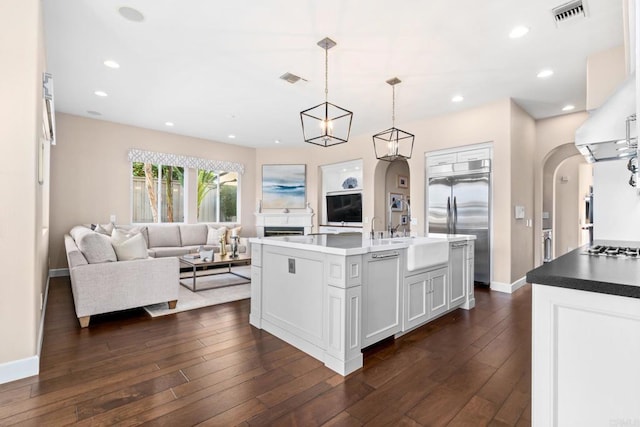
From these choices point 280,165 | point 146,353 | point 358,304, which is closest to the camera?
point 358,304

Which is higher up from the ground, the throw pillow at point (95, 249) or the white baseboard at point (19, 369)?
the throw pillow at point (95, 249)

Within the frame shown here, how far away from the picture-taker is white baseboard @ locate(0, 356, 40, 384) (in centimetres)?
202

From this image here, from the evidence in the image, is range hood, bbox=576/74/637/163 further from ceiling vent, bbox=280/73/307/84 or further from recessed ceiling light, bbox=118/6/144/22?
recessed ceiling light, bbox=118/6/144/22

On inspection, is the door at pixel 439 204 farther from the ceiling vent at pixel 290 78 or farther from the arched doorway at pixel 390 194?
the ceiling vent at pixel 290 78

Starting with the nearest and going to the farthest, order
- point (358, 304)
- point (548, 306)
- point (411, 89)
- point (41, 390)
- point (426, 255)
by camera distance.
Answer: point (548, 306), point (41, 390), point (358, 304), point (426, 255), point (411, 89)

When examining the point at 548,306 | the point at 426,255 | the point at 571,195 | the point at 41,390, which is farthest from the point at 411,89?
the point at 571,195

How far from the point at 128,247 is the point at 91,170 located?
3369 mm

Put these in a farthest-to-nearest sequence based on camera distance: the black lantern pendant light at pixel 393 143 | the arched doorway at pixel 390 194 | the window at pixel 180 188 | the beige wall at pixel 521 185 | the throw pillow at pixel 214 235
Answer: the arched doorway at pixel 390 194 < the window at pixel 180 188 < the throw pillow at pixel 214 235 < the beige wall at pixel 521 185 < the black lantern pendant light at pixel 393 143

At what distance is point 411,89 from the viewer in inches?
169

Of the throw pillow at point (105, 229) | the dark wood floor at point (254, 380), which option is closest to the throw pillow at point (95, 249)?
the dark wood floor at point (254, 380)

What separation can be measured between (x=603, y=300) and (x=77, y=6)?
4000 mm

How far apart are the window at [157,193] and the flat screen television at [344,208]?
345cm

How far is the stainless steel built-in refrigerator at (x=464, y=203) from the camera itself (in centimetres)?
484

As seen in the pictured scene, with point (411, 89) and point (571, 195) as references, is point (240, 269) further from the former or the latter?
point (571, 195)
